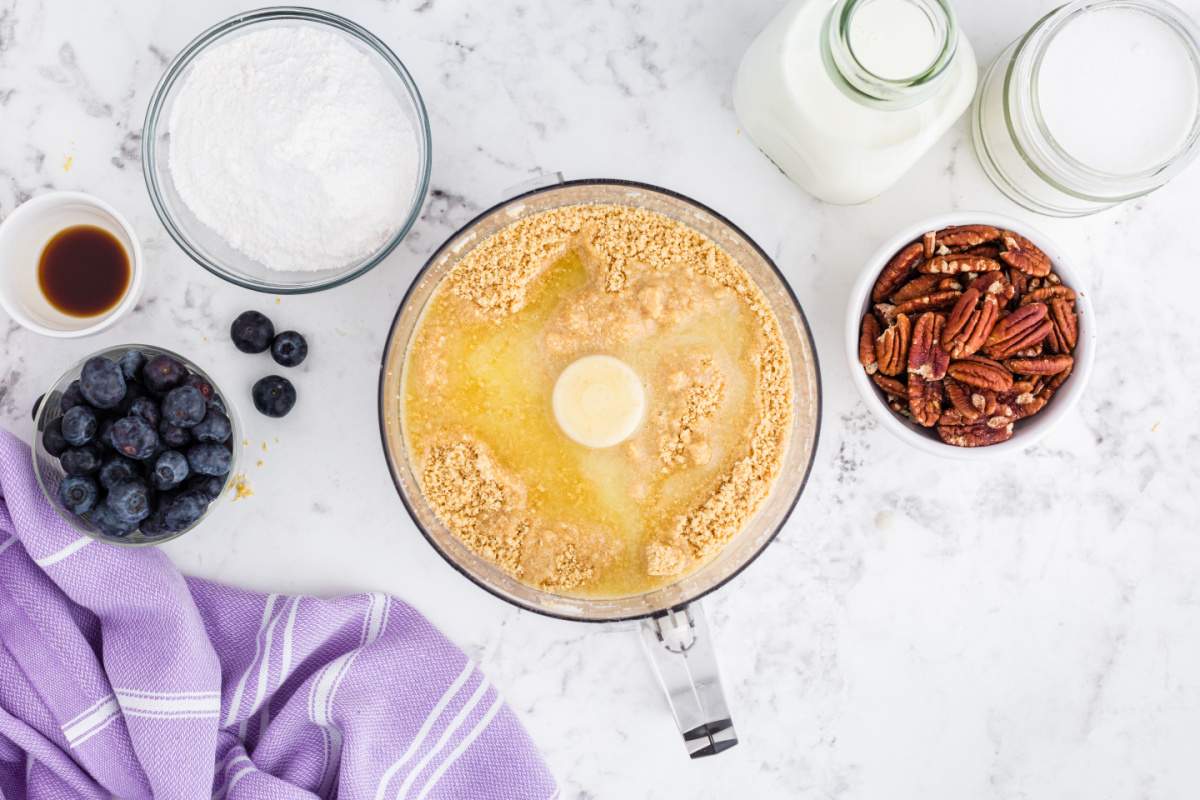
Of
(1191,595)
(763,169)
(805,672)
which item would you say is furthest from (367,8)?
(1191,595)

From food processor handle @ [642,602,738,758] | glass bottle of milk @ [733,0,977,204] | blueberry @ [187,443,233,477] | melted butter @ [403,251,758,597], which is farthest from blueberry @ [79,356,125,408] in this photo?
glass bottle of milk @ [733,0,977,204]

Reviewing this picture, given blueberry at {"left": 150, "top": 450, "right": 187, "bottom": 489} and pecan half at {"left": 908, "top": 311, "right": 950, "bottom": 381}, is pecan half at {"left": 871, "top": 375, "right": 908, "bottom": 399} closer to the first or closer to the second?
pecan half at {"left": 908, "top": 311, "right": 950, "bottom": 381}

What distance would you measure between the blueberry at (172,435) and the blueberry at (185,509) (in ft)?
0.20

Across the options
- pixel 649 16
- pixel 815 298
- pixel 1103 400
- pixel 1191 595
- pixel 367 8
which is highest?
pixel 367 8

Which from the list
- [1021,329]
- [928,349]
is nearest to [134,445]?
[928,349]

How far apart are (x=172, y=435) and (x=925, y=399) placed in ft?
2.97

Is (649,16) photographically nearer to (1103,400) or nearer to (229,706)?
(1103,400)

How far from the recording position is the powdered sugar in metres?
1.16

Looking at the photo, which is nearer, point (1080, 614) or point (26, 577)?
point (26, 577)

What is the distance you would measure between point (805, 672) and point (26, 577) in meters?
1.03

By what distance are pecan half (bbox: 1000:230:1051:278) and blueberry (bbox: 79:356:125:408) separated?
1069 millimetres

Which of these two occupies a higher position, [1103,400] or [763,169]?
[763,169]

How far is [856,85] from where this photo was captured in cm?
101

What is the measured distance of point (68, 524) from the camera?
3.93 feet
